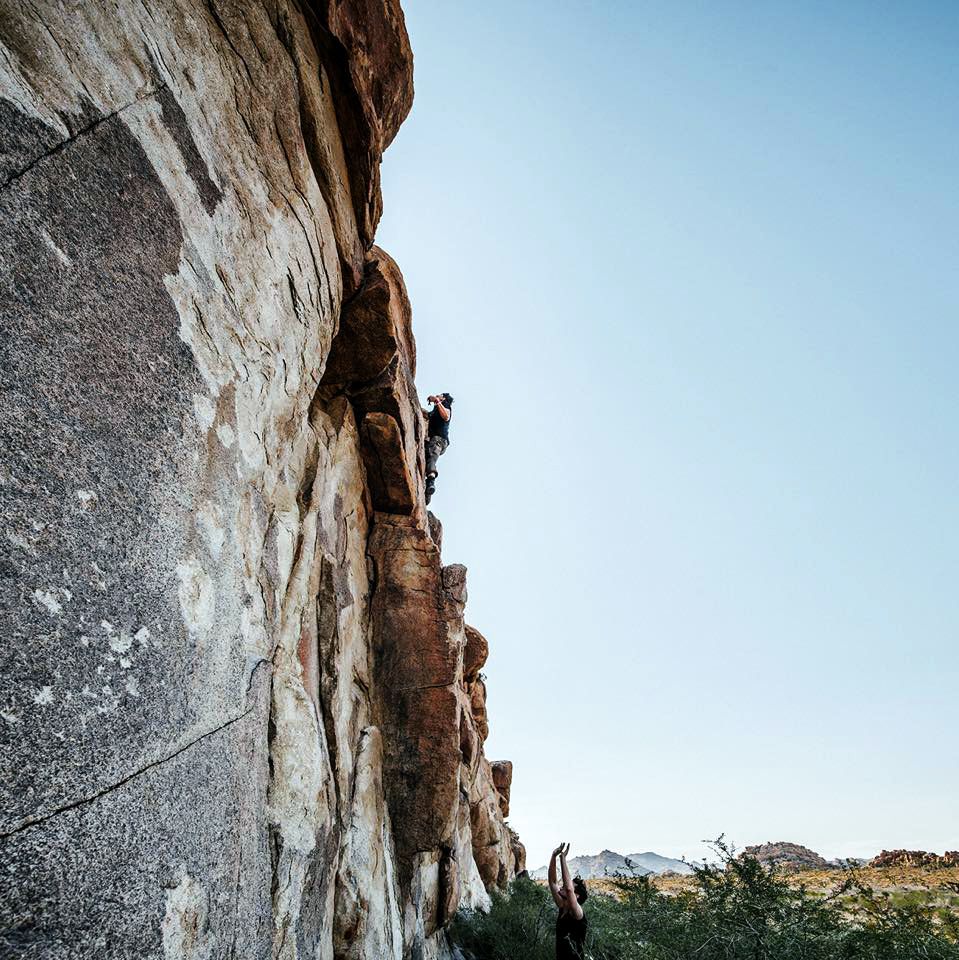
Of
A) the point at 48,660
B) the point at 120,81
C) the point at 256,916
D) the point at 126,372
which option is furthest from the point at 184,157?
the point at 256,916

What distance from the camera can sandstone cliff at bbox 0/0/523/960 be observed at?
2480 mm

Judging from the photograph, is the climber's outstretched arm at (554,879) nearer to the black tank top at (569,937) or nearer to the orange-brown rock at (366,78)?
the black tank top at (569,937)

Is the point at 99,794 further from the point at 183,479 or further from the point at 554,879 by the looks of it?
the point at 554,879

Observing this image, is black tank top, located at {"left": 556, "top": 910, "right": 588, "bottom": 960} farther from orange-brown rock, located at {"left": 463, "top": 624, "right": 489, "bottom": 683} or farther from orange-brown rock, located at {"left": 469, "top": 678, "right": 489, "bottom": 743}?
orange-brown rock, located at {"left": 469, "top": 678, "right": 489, "bottom": 743}

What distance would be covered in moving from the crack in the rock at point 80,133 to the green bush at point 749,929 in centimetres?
888

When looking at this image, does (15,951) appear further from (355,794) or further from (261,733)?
(355,794)

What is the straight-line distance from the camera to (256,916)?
13.0 ft

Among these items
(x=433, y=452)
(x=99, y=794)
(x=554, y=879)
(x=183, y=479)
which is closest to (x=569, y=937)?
(x=554, y=879)

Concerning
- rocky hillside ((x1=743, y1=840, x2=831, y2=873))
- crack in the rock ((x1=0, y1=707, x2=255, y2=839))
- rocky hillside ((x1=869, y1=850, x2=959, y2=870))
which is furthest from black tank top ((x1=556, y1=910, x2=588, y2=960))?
rocky hillside ((x1=743, y1=840, x2=831, y2=873))

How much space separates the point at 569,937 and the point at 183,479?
6.62m

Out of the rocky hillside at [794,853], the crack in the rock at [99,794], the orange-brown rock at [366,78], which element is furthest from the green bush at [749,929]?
the rocky hillside at [794,853]

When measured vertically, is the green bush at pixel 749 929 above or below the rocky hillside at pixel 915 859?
above

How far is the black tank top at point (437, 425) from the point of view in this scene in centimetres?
1352

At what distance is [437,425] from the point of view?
44.5ft
